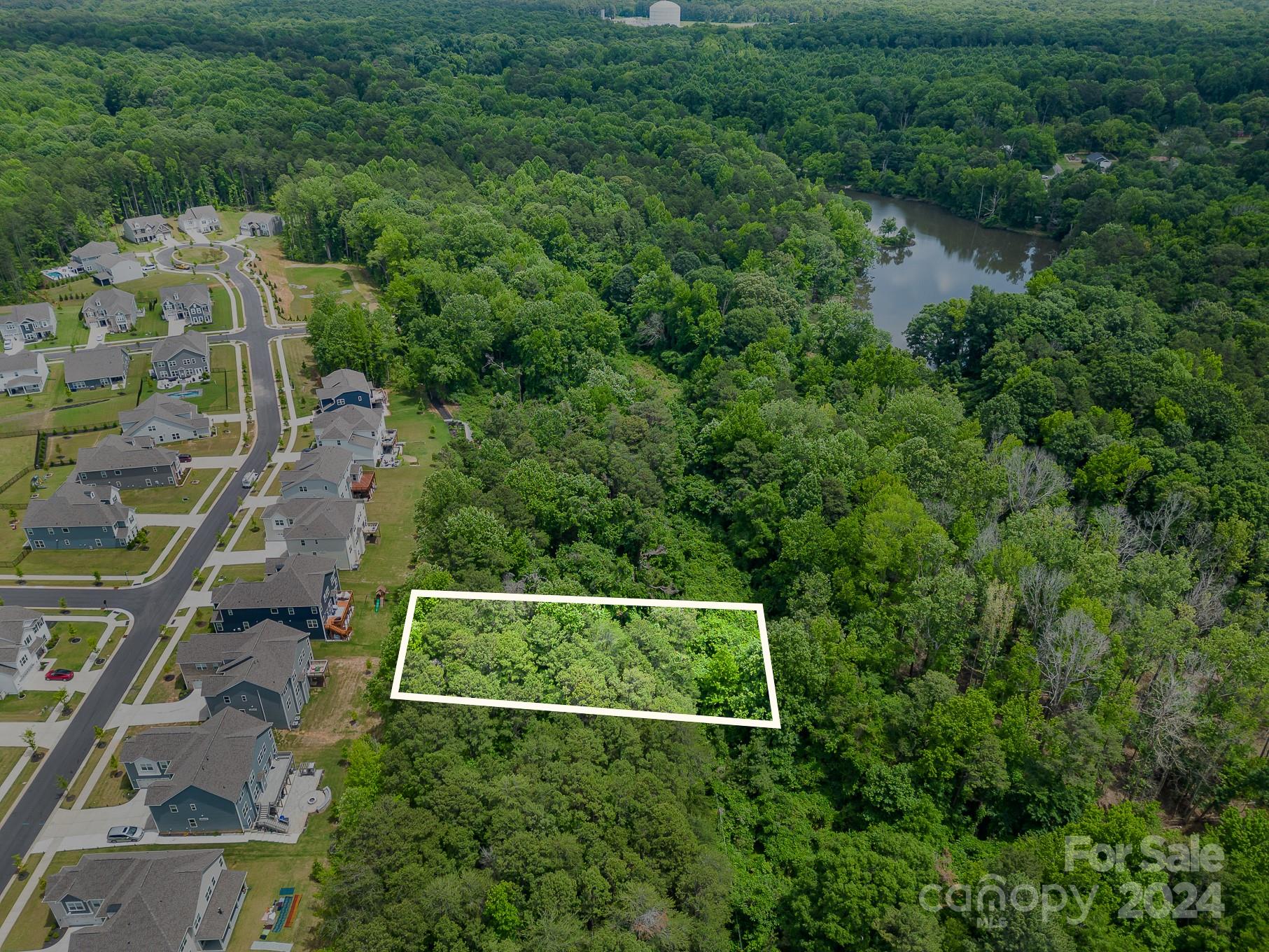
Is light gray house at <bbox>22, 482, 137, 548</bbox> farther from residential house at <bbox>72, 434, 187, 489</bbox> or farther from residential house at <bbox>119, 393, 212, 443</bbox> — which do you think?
residential house at <bbox>119, 393, 212, 443</bbox>

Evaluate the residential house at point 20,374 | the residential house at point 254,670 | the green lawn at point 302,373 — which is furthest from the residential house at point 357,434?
the residential house at point 20,374

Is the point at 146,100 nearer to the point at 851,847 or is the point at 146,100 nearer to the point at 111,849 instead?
the point at 111,849

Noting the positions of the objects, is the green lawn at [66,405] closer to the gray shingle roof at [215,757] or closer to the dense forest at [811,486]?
the dense forest at [811,486]

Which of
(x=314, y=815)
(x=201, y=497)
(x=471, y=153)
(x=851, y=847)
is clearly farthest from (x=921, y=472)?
(x=471, y=153)

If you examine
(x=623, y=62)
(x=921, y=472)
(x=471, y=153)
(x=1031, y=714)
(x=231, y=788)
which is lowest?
(x=231, y=788)

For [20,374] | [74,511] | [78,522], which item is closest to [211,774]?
[78,522]
